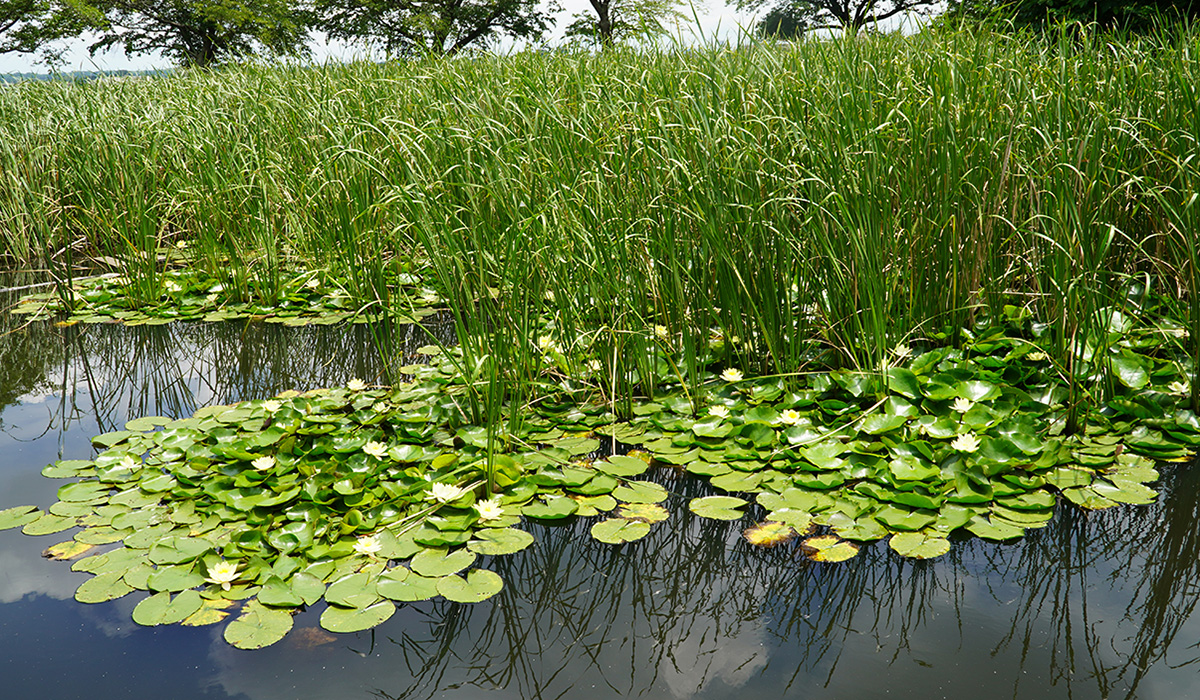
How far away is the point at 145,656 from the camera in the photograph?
1.40 m

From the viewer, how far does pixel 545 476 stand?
192 cm

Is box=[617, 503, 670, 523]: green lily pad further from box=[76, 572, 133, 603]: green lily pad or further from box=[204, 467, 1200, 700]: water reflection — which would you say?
box=[76, 572, 133, 603]: green lily pad

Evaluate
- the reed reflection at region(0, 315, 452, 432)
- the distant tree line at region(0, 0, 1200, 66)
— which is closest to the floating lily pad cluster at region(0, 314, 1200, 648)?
the reed reflection at region(0, 315, 452, 432)

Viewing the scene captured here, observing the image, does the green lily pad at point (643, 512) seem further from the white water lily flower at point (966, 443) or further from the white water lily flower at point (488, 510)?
the white water lily flower at point (966, 443)

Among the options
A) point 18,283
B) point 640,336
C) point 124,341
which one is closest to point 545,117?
point 640,336

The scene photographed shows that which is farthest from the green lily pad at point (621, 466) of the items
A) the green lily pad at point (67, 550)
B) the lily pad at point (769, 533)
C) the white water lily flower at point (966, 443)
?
the green lily pad at point (67, 550)

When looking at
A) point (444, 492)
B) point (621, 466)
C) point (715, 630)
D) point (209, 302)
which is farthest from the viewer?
point (209, 302)

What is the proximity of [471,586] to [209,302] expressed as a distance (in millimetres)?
2816

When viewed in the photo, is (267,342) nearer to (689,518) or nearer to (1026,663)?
(689,518)

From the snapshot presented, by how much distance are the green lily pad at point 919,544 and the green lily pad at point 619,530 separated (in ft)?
1.71

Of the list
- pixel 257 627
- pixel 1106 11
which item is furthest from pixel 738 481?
pixel 1106 11

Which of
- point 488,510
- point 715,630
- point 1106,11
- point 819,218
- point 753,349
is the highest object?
point 1106,11

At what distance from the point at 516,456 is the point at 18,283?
3.86 metres

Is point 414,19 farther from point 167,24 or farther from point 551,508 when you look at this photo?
point 551,508
